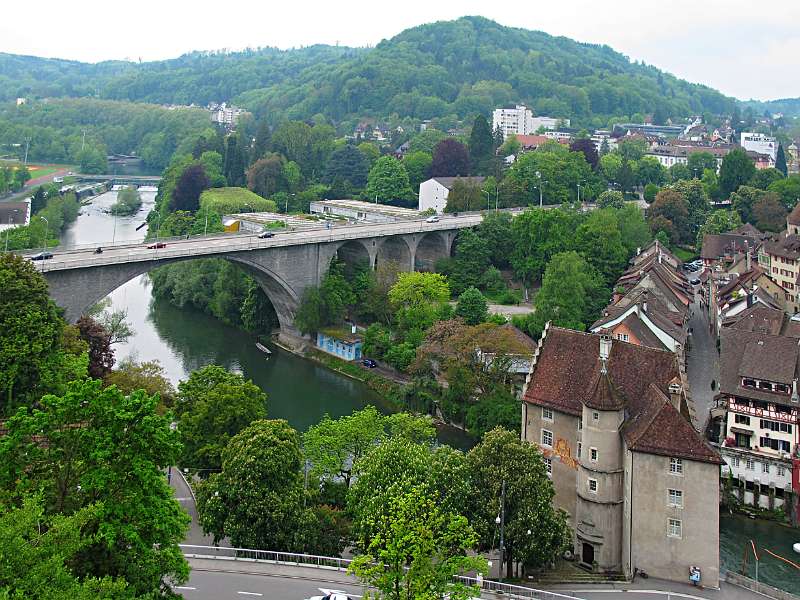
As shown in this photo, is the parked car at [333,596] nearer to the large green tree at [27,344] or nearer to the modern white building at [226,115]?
the large green tree at [27,344]

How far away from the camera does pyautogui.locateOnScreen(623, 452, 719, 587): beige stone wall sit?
25000 millimetres

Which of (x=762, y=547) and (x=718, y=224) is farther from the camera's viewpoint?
(x=718, y=224)

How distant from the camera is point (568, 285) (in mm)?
49375

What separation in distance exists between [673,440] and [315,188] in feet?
239

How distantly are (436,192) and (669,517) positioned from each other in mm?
61509

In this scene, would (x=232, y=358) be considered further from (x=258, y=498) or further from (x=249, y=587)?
(x=249, y=587)

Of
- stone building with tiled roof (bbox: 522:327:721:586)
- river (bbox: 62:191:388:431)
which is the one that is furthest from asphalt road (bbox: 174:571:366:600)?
river (bbox: 62:191:388:431)

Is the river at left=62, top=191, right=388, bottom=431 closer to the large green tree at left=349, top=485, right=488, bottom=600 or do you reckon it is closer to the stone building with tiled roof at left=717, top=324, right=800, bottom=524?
the stone building with tiled roof at left=717, top=324, right=800, bottom=524

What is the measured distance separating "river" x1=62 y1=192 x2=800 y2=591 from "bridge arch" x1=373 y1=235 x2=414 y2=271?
533 inches

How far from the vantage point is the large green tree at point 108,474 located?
15922mm

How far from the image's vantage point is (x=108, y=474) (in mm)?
16203

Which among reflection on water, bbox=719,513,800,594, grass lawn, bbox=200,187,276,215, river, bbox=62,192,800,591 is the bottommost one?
reflection on water, bbox=719,513,800,594

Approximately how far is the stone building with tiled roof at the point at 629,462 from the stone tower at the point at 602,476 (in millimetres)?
30

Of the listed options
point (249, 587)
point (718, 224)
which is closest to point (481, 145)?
point (718, 224)
